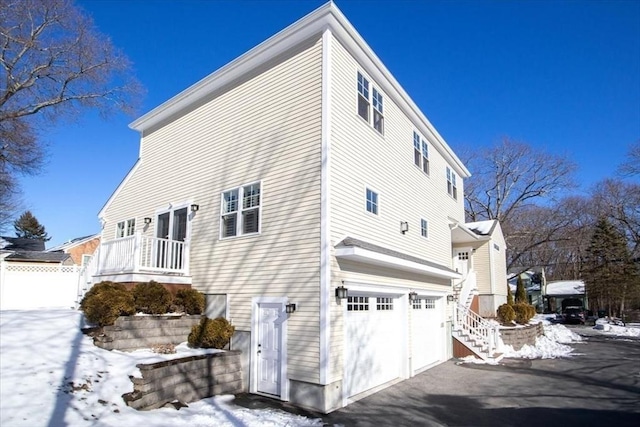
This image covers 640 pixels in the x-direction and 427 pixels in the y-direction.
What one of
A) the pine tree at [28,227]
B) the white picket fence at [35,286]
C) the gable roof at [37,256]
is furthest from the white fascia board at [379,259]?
the pine tree at [28,227]

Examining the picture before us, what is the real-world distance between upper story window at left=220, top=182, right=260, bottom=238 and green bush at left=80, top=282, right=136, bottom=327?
2.77 m

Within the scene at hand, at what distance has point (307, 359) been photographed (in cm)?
832

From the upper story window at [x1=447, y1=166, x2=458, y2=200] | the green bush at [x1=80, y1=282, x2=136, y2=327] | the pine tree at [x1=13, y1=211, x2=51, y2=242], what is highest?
the pine tree at [x1=13, y1=211, x2=51, y2=242]

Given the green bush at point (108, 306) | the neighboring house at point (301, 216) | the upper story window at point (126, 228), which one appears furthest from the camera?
the upper story window at point (126, 228)

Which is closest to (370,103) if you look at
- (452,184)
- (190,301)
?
(190,301)

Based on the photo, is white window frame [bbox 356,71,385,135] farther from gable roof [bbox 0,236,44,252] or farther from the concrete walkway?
gable roof [bbox 0,236,44,252]

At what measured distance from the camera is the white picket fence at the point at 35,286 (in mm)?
15746

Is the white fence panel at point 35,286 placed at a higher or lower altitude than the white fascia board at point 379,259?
lower

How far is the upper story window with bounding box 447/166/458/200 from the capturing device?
18562 millimetres

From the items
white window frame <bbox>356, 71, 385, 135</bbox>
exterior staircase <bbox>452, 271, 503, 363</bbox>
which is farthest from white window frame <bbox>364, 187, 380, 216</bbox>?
exterior staircase <bbox>452, 271, 503, 363</bbox>

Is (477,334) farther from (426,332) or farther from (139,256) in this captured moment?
(139,256)

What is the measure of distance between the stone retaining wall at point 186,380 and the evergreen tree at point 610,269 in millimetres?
36060

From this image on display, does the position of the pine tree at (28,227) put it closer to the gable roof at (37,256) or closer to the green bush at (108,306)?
the gable roof at (37,256)

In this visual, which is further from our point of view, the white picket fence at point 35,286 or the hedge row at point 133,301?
the white picket fence at point 35,286
